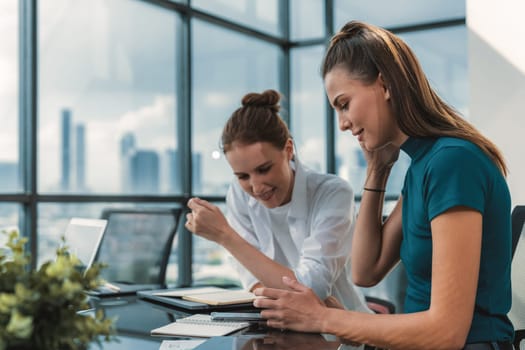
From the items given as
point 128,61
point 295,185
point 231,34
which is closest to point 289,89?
point 231,34

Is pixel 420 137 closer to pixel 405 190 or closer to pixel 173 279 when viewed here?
pixel 405 190

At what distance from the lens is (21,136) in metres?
3.18

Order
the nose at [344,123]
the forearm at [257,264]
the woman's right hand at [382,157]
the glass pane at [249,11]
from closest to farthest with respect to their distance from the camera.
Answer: the nose at [344,123] < the woman's right hand at [382,157] < the forearm at [257,264] < the glass pane at [249,11]

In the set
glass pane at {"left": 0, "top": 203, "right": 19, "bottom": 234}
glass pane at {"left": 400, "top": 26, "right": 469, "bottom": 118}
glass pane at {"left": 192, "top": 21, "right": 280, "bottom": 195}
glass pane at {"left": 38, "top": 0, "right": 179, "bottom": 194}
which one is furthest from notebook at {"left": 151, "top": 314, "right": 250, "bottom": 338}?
glass pane at {"left": 400, "top": 26, "right": 469, "bottom": 118}

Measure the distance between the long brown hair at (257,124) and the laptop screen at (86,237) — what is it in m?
0.50

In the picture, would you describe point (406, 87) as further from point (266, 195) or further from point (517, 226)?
point (266, 195)

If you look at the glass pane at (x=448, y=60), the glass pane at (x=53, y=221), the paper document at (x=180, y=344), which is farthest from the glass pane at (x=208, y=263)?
the paper document at (x=180, y=344)

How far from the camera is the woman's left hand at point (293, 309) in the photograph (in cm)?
127

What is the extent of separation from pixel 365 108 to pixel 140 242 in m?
1.47

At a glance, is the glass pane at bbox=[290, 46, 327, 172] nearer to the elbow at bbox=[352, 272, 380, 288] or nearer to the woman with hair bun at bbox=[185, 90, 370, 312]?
the woman with hair bun at bbox=[185, 90, 370, 312]

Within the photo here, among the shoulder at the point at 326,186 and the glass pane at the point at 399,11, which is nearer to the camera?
the shoulder at the point at 326,186

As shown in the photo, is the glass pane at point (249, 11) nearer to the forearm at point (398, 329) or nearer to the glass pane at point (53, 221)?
the glass pane at point (53, 221)

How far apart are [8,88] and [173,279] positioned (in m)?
1.70

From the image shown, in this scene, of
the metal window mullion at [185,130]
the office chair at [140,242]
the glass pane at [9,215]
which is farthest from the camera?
the metal window mullion at [185,130]
